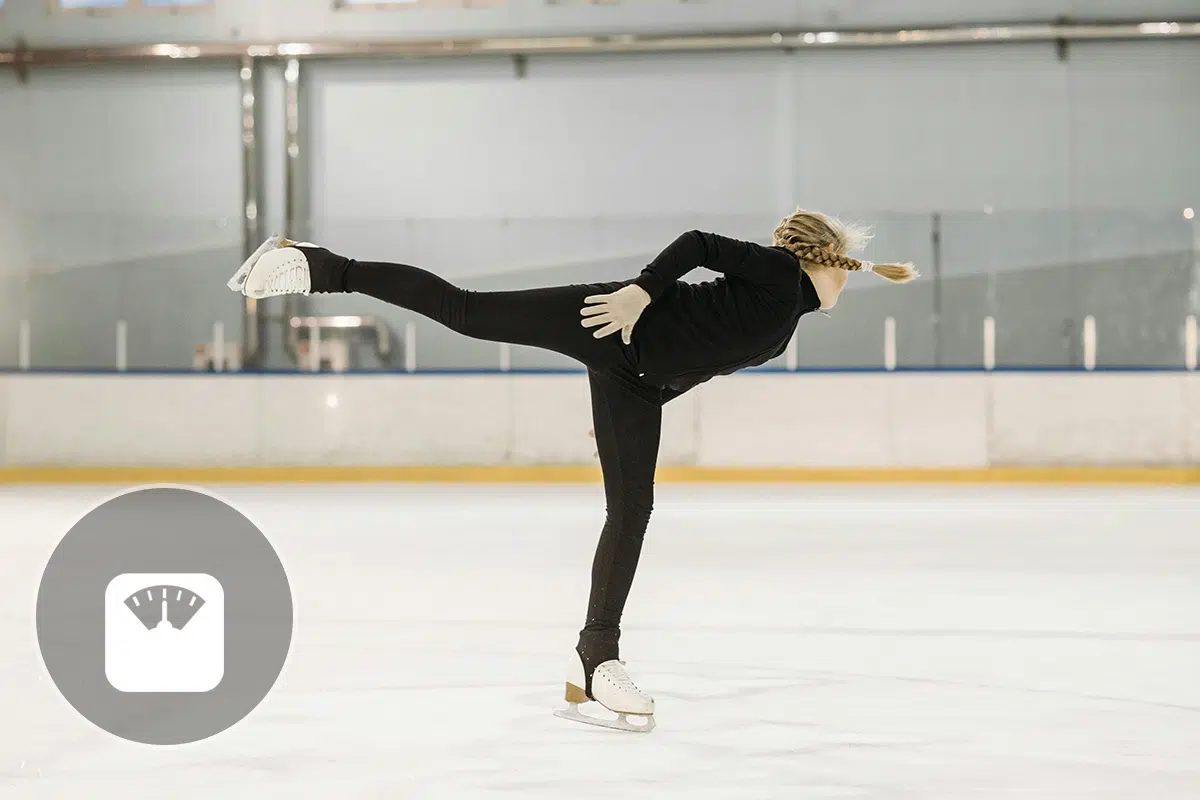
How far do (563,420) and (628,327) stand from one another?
8.06m

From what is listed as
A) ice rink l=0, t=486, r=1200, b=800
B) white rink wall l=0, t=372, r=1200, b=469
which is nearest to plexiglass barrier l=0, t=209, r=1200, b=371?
white rink wall l=0, t=372, r=1200, b=469

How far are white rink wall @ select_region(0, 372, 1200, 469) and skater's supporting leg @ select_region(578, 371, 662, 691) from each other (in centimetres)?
750

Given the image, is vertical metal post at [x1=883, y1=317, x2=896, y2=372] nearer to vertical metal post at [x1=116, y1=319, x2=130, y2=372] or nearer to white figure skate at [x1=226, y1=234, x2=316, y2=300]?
vertical metal post at [x1=116, y1=319, x2=130, y2=372]

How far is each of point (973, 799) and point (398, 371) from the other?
9.10 m

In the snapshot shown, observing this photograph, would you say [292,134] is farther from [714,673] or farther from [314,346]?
[714,673]

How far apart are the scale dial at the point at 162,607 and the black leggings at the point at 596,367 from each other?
2.44ft

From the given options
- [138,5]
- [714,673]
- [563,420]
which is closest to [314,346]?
[563,420]

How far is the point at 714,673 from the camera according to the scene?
3572 mm

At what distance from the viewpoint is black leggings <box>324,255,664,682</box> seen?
3.03 meters

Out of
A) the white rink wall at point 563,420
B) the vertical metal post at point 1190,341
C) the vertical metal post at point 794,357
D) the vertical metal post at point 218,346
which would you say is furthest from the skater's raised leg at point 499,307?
the vertical metal post at point 1190,341

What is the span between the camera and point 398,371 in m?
11.2

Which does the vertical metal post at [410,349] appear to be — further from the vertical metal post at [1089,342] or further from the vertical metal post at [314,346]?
the vertical metal post at [1089,342]

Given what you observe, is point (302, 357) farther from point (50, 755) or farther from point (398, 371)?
point (50, 755)

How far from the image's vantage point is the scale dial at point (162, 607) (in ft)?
8.76
